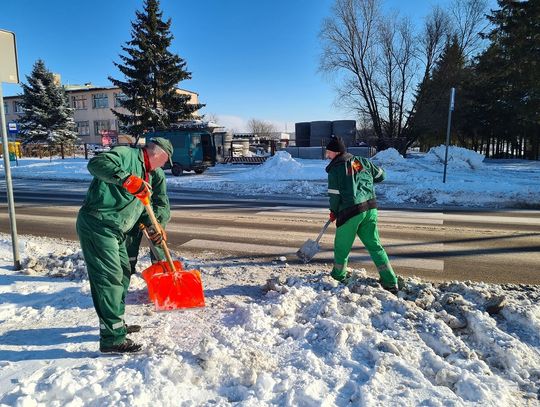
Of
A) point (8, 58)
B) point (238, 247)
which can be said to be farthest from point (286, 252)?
point (8, 58)

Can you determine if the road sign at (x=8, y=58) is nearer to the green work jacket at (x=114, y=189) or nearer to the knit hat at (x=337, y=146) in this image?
the green work jacket at (x=114, y=189)

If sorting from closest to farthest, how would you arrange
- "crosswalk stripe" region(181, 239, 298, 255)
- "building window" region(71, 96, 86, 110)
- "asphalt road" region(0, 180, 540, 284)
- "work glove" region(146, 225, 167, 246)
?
"work glove" region(146, 225, 167, 246), "asphalt road" region(0, 180, 540, 284), "crosswalk stripe" region(181, 239, 298, 255), "building window" region(71, 96, 86, 110)

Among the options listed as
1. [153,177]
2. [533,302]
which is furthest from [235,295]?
[533,302]

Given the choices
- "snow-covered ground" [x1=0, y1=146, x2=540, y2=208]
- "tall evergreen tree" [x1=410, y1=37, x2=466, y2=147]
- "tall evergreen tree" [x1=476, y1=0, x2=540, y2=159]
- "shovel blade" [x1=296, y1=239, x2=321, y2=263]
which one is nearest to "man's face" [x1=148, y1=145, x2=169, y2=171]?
"shovel blade" [x1=296, y1=239, x2=321, y2=263]

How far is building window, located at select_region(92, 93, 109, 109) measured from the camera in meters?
58.3

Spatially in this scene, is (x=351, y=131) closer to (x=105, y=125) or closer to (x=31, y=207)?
(x=31, y=207)

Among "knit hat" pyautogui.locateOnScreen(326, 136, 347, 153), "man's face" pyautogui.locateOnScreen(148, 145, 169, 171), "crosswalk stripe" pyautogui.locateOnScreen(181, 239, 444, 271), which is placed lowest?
"crosswalk stripe" pyautogui.locateOnScreen(181, 239, 444, 271)

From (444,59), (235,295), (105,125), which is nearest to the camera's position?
(235,295)

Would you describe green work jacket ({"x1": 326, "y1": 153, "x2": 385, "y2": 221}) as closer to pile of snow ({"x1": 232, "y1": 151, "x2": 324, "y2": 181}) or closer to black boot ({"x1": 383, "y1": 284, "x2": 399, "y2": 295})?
black boot ({"x1": 383, "y1": 284, "x2": 399, "y2": 295})

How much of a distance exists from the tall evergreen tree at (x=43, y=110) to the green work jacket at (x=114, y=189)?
3797cm

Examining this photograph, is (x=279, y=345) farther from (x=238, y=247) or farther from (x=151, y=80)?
(x=151, y=80)

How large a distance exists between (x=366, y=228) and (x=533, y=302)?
5.86 ft

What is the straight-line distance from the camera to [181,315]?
356 cm

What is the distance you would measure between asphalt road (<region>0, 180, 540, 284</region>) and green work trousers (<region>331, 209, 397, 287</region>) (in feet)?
3.37
